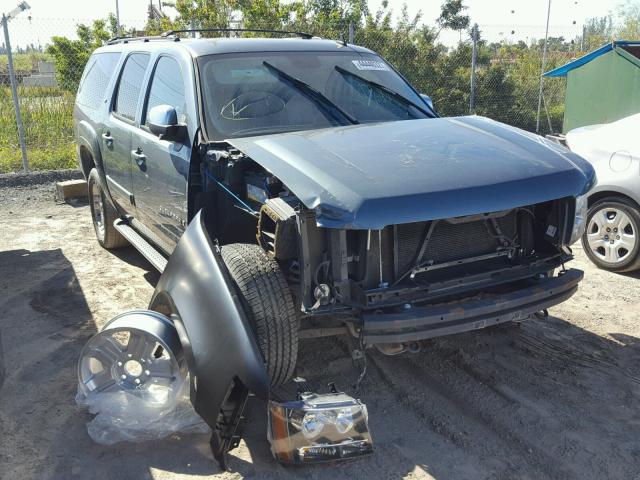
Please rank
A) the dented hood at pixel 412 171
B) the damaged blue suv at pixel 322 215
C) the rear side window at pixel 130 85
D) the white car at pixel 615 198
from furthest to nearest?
the white car at pixel 615 198
the rear side window at pixel 130 85
the damaged blue suv at pixel 322 215
the dented hood at pixel 412 171

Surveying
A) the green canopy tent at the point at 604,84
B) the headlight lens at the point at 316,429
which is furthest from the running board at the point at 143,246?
the green canopy tent at the point at 604,84

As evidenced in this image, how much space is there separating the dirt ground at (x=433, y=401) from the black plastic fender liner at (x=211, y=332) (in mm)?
354

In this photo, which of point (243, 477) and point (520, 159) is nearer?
point (243, 477)

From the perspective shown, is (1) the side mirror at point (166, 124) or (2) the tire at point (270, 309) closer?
(2) the tire at point (270, 309)

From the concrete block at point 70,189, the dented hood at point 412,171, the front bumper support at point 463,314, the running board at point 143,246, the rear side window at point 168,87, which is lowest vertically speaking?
the concrete block at point 70,189

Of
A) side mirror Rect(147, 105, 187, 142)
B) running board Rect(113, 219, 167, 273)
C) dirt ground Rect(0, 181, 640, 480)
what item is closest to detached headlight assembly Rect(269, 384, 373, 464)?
dirt ground Rect(0, 181, 640, 480)

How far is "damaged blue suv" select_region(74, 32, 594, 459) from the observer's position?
9.78 feet

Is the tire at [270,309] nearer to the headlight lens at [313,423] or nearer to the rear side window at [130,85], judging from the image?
the headlight lens at [313,423]

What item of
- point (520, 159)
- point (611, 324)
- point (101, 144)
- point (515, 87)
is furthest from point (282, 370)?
point (515, 87)

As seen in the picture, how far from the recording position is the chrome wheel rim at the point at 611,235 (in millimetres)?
5547

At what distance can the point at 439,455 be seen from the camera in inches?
122

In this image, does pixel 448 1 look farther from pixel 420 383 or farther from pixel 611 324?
pixel 420 383

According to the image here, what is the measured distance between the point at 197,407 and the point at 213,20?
13.0 meters

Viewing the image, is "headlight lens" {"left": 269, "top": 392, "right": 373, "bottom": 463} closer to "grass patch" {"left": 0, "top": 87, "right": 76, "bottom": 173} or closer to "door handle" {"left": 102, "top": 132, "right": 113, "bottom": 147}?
"door handle" {"left": 102, "top": 132, "right": 113, "bottom": 147}
